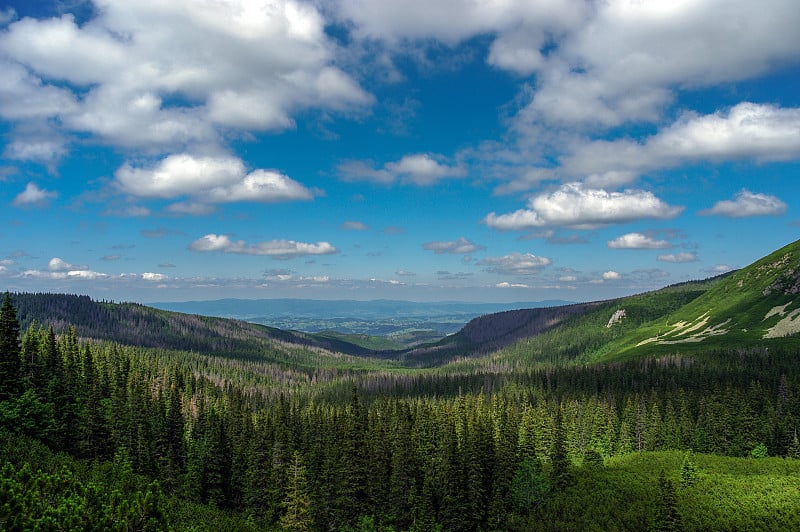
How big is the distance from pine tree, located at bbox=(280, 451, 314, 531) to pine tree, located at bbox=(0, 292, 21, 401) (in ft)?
130

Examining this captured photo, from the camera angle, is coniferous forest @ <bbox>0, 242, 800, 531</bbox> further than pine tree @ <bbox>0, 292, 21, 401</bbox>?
No

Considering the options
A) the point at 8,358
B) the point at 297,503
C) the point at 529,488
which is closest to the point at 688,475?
the point at 529,488

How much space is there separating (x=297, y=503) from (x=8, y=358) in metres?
45.7

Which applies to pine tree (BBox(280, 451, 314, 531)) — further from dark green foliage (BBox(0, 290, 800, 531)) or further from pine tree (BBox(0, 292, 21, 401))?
pine tree (BBox(0, 292, 21, 401))

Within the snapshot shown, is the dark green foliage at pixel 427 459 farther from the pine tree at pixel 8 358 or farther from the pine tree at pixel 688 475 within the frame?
the pine tree at pixel 8 358

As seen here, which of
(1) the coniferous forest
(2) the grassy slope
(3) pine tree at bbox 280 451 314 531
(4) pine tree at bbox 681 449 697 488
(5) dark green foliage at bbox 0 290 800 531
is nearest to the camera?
(2) the grassy slope

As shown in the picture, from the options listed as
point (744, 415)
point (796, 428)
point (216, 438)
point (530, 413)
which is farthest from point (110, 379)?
point (796, 428)

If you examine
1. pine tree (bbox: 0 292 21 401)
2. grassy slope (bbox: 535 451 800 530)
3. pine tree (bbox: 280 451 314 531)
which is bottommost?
pine tree (bbox: 280 451 314 531)

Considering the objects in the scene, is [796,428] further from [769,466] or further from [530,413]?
[530,413]

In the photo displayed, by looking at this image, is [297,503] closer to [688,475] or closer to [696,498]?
[696,498]

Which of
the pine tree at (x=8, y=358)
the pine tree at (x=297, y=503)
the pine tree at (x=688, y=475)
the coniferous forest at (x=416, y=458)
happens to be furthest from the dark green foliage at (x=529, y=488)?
the pine tree at (x=8, y=358)

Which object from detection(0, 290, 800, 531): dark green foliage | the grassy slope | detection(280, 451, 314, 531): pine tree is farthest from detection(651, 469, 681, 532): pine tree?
detection(280, 451, 314, 531): pine tree

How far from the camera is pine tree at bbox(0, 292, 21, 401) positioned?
54.6m

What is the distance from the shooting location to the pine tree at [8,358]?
54562 mm
